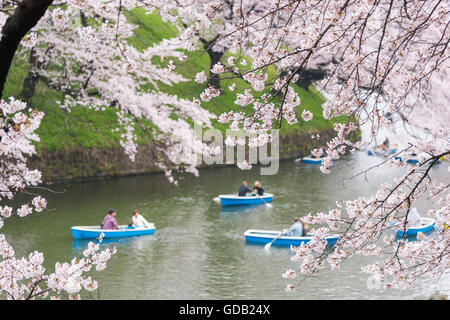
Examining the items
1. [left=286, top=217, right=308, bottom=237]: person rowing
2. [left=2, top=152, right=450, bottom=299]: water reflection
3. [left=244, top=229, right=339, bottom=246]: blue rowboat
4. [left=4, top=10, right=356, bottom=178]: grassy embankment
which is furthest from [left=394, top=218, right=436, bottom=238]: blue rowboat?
[left=4, top=10, right=356, bottom=178]: grassy embankment

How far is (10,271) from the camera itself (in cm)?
581

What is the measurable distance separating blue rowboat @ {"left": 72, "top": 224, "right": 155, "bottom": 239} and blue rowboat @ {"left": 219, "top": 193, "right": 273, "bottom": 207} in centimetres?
436

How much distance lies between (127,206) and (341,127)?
14.9 meters

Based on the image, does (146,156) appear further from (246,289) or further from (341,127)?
(341,127)

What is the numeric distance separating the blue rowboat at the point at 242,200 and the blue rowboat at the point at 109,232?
172 inches

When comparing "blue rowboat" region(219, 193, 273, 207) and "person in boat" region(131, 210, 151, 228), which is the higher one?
"blue rowboat" region(219, 193, 273, 207)

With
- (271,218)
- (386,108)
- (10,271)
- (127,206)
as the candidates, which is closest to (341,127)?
(386,108)

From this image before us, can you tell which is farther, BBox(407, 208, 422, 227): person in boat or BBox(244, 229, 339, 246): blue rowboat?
BBox(407, 208, 422, 227): person in boat

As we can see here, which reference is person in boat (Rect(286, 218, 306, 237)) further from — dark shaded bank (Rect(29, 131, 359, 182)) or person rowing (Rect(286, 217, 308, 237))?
dark shaded bank (Rect(29, 131, 359, 182))

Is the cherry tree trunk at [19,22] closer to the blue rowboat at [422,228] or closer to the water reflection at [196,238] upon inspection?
the water reflection at [196,238]

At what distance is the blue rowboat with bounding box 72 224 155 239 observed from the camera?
50.7ft

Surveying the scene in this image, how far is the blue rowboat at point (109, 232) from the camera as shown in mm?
15445

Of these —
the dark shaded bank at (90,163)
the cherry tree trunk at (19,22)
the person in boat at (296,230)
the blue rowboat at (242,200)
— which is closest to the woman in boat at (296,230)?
the person in boat at (296,230)

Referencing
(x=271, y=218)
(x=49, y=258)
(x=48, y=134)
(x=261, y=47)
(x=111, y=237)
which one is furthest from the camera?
(x=48, y=134)
